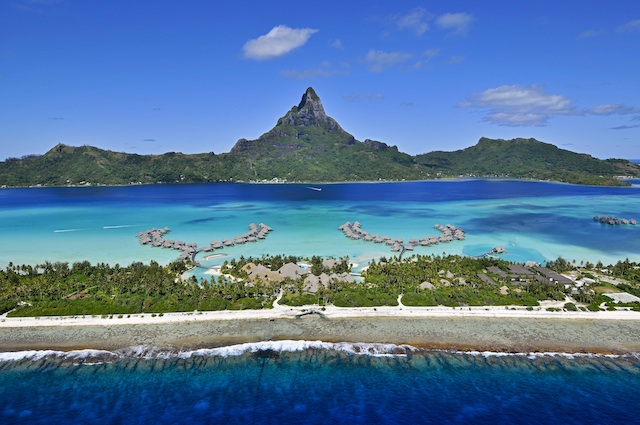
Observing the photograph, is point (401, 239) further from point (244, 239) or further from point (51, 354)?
point (51, 354)

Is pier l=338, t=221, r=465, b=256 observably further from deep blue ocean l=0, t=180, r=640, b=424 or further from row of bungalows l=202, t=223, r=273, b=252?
deep blue ocean l=0, t=180, r=640, b=424

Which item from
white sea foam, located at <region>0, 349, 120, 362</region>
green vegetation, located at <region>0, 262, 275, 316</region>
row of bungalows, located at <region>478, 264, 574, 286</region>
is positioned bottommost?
white sea foam, located at <region>0, 349, 120, 362</region>

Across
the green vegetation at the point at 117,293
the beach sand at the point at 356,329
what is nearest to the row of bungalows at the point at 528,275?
the beach sand at the point at 356,329

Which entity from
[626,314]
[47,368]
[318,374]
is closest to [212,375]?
A: [318,374]

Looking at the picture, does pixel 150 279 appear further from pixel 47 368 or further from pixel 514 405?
pixel 514 405

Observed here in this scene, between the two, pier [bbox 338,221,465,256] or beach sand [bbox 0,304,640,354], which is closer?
beach sand [bbox 0,304,640,354]

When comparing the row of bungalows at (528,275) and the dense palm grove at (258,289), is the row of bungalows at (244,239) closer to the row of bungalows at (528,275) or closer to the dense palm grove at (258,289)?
the dense palm grove at (258,289)

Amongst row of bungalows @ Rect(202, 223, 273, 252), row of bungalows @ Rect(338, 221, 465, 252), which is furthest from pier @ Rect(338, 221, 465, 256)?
row of bungalows @ Rect(202, 223, 273, 252)
